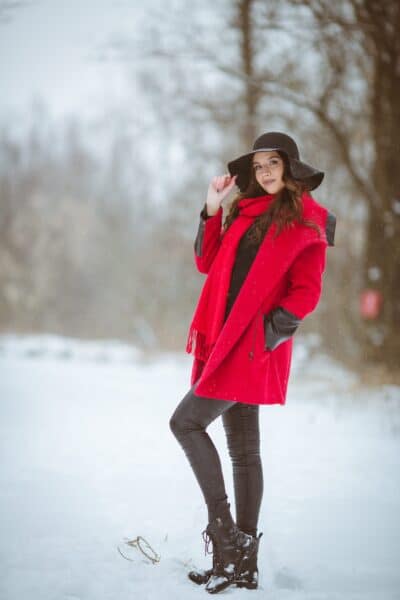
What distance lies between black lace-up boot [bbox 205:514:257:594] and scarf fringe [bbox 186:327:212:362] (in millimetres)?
650

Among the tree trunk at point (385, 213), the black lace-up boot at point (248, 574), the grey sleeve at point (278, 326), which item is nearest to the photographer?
the grey sleeve at point (278, 326)

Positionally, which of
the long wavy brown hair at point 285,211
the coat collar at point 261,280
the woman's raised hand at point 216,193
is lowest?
the coat collar at point 261,280

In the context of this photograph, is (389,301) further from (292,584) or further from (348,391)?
(292,584)

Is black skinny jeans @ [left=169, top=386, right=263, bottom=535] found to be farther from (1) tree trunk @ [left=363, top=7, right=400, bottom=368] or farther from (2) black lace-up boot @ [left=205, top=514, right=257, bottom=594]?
(1) tree trunk @ [left=363, top=7, right=400, bottom=368]

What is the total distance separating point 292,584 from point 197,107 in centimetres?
693

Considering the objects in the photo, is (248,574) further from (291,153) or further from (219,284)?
(291,153)

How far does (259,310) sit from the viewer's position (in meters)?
2.03

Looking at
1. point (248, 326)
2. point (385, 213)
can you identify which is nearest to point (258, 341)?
point (248, 326)

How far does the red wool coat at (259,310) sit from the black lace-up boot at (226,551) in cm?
52

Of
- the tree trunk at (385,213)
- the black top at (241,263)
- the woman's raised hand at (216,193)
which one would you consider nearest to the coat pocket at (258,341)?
the black top at (241,263)

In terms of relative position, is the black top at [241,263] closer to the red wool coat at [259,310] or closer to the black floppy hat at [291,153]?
the red wool coat at [259,310]

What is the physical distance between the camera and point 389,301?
21.5 ft

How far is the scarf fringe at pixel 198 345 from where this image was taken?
7.21 feet

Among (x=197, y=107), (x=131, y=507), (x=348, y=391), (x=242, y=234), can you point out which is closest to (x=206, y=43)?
(x=197, y=107)
